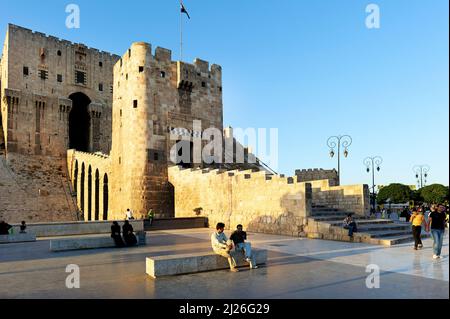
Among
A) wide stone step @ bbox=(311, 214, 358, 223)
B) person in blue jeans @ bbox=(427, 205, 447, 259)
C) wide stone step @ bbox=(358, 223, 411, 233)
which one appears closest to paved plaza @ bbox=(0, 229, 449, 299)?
person in blue jeans @ bbox=(427, 205, 447, 259)

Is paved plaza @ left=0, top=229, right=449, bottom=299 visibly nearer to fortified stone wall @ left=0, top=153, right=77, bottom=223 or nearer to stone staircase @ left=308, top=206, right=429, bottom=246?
stone staircase @ left=308, top=206, right=429, bottom=246

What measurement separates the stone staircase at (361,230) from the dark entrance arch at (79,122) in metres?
40.4

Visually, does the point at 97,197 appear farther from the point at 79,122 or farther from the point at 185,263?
the point at 185,263

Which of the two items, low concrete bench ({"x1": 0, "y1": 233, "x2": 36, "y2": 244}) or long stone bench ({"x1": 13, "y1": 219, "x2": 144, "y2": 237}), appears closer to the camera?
low concrete bench ({"x1": 0, "y1": 233, "x2": 36, "y2": 244})

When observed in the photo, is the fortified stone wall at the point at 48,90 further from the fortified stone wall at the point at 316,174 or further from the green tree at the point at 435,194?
the green tree at the point at 435,194

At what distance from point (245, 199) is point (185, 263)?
1115 cm

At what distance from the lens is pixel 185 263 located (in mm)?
7648

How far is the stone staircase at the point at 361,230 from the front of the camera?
41.9ft

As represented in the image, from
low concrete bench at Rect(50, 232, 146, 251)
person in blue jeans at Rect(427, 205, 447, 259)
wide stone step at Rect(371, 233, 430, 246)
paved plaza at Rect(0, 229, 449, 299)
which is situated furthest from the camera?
wide stone step at Rect(371, 233, 430, 246)

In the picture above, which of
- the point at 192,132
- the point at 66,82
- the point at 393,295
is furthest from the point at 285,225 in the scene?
the point at 66,82

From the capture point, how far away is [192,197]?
917 inches

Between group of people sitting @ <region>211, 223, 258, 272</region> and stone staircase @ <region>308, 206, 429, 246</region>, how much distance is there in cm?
630

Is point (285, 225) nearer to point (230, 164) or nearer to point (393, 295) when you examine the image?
point (393, 295)

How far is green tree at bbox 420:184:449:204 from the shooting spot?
46906mm
